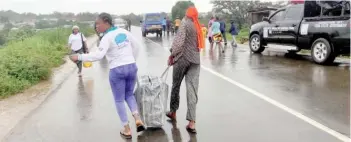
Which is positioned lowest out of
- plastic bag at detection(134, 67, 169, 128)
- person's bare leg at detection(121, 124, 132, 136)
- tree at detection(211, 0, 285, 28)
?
person's bare leg at detection(121, 124, 132, 136)

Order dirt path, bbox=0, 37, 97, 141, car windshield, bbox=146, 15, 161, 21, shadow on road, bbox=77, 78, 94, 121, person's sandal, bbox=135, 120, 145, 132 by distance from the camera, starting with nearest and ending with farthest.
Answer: person's sandal, bbox=135, 120, 145, 132, dirt path, bbox=0, 37, 97, 141, shadow on road, bbox=77, 78, 94, 121, car windshield, bbox=146, 15, 161, 21

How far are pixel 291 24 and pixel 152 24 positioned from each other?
22341mm

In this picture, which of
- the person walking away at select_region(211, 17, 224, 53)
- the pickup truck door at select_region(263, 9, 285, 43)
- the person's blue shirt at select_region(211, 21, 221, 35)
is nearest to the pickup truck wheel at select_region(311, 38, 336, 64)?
Result: the pickup truck door at select_region(263, 9, 285, 43)

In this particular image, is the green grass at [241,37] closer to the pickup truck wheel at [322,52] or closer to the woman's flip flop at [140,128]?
the pickup truck wheel at [322,52]

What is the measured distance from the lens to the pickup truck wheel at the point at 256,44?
1430cm

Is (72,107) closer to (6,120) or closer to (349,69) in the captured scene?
(6,120)

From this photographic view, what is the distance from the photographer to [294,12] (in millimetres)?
12242

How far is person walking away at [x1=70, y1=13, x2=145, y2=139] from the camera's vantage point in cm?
464

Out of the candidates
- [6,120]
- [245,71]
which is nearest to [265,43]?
[245,71]

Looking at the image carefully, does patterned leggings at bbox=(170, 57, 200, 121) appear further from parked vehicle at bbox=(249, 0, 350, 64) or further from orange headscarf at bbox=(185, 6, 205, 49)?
parked vehicle at bbox=(249, 0, 350, 64)

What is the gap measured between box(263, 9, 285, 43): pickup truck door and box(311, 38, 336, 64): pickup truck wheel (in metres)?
1.89

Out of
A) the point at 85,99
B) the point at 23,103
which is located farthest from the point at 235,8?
the point at 23,103

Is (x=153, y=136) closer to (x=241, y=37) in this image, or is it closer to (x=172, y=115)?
(x=172, y=115)

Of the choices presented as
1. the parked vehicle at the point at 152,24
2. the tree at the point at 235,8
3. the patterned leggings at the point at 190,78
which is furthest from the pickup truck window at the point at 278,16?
the tree at the point at 235,8
